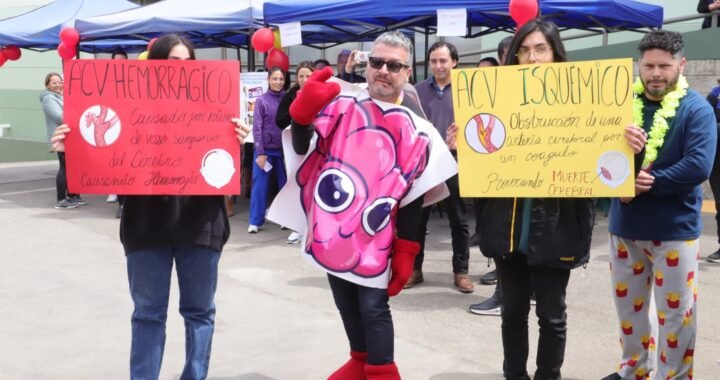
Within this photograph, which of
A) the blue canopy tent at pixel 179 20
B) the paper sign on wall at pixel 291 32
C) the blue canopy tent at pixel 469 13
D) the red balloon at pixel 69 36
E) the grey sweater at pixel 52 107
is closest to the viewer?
the blue canopy tent at pixel 469 13

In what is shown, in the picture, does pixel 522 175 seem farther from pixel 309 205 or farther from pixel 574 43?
pixel 574 43

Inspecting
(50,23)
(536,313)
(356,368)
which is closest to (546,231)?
(536,313)

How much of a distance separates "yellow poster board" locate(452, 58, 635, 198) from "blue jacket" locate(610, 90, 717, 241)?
1.21 feet

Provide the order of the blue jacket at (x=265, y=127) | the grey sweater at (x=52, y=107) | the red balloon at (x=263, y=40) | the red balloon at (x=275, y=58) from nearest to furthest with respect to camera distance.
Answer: the blue jacket at (x=265, y=127)
the red balloon at (x=263, y=40)
the red balloon at (x=275, y=58)
the grey sweater at (x=52, y=107)

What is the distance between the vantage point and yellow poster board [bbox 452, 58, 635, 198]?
3.36 meters

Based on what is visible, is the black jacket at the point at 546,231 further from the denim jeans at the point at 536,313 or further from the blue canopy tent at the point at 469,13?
the blue canopy tent at the point at 469,13

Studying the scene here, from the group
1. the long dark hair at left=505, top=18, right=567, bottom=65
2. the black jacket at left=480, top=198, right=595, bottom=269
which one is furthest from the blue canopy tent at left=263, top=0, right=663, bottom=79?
the black jacket at left=480, top=198, right=595, bottom=269

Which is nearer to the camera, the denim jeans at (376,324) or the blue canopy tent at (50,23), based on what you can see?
the denim jeans at (376,324)

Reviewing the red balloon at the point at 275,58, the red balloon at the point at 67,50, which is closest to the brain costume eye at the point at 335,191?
the red balloon at the point at 275,58

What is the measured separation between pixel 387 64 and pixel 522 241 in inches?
36.9

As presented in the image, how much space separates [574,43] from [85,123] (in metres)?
10.2

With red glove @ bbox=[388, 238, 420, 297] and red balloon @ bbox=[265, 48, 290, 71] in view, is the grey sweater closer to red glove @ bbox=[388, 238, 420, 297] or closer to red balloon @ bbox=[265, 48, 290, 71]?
red balloon @ bbox=[265, 48, 290, 71]

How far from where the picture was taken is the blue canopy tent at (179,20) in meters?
10.5

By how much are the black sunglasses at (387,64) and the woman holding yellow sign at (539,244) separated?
350 millimetres
